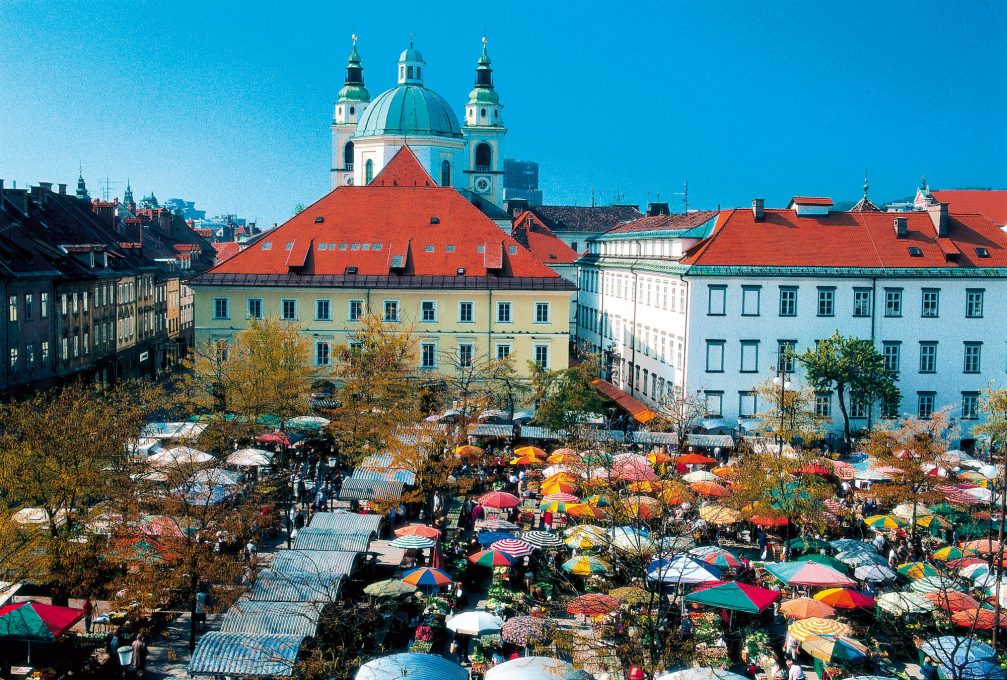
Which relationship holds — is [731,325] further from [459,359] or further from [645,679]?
[645,679]

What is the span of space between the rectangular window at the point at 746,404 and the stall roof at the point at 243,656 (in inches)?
1301

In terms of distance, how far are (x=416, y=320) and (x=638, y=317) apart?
40.9 ft

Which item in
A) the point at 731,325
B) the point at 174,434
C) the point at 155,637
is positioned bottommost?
the point at 155,637

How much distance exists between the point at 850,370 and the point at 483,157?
2896 inches

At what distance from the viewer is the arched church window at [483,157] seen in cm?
11675

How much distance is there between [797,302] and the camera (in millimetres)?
52594

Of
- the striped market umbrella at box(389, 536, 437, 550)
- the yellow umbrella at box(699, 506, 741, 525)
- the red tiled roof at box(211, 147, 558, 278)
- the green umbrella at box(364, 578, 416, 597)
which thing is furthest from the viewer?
the red tiled roof at box(211, 147, 558, 278)

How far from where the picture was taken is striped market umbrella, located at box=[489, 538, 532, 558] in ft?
98.1

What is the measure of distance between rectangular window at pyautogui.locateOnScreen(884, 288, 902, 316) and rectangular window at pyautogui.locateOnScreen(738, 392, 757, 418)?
25.9 ft

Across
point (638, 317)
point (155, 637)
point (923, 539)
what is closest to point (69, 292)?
point (638, 317)

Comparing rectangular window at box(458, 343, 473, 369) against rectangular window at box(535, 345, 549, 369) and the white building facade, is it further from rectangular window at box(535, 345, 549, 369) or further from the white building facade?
the white building facade

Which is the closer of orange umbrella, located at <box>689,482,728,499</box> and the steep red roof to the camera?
orange umbrella, located at <box>689,482,728,499</box>

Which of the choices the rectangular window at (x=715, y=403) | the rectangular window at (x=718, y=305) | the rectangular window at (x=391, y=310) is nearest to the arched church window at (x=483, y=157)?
the rectangular window at (x=391, y=310)

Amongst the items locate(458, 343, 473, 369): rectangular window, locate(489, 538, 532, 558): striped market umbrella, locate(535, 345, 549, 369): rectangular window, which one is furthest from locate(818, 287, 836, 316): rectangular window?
locate(489, 538, 532, 558): striped market umbrella
